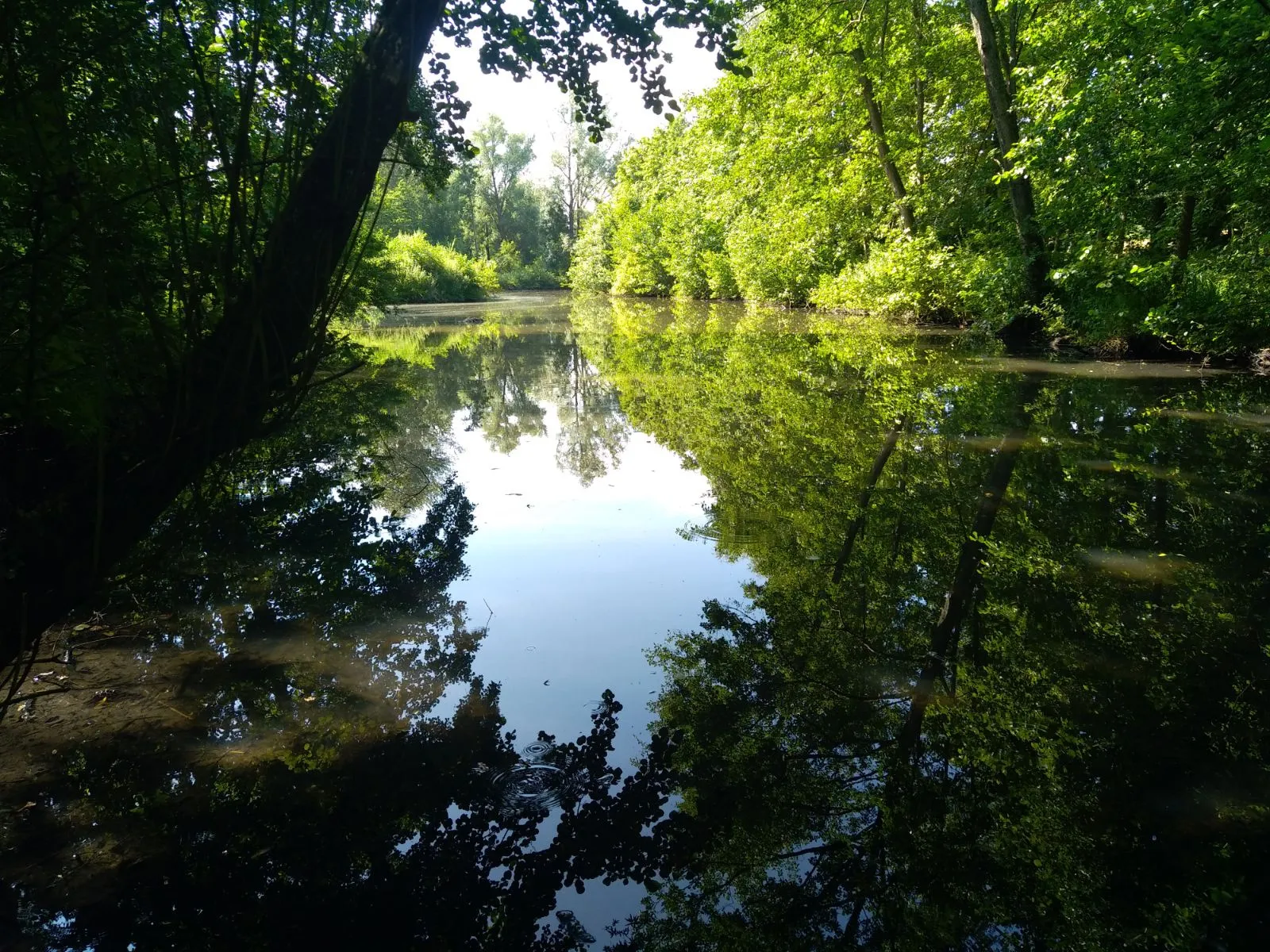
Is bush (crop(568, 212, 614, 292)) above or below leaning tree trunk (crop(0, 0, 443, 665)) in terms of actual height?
above

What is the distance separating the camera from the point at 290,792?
2.48m

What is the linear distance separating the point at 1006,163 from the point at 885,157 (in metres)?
3.32

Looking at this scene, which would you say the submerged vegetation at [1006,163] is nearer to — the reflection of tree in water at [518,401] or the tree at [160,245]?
the reflection of tree in water at [518,401]

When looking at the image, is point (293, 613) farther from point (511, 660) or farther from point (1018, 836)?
point (1018, 836)

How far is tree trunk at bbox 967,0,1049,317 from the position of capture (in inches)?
519

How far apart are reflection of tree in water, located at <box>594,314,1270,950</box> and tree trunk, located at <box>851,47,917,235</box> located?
1347 centimetres

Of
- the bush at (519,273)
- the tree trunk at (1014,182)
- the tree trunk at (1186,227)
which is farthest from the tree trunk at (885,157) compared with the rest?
the bush at (519,273)

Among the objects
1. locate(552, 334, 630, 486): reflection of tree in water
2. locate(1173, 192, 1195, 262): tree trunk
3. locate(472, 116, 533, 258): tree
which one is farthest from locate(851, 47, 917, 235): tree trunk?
locate(472, 116, 533, 258): tree

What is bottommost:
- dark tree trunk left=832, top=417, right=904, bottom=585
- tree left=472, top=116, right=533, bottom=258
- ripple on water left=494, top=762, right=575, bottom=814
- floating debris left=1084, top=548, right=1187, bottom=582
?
ripple on water left=494, top=762, right=575, bottom=814

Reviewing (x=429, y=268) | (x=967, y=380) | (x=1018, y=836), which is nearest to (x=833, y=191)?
(x=967, y=380)

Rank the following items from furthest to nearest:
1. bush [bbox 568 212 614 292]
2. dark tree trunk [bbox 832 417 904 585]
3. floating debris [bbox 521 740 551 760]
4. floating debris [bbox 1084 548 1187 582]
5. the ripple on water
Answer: bush [bbox 568 212 614 292]
dark tree trunk [bbox 832 417 904 585]
floating debris [bbox 1084 548 1187 582]
floating debris [bbox 521 740 551 760]
the ripple on water

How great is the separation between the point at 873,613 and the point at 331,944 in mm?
2822

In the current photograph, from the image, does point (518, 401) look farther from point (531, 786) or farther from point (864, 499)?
point (531, 786)

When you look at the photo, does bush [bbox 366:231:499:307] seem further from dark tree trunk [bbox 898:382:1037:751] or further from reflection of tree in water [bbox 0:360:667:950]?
reflection of tree in water [bbox 0:360:667:950]
